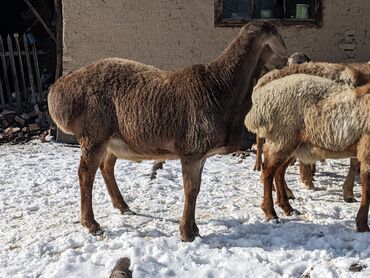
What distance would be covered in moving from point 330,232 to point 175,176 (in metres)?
2.85

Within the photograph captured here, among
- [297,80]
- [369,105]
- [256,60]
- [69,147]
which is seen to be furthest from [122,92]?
[69,147]

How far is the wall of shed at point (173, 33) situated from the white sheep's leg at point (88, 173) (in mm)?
4764

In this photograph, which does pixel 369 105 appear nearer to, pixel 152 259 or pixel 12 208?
pixel 152 259

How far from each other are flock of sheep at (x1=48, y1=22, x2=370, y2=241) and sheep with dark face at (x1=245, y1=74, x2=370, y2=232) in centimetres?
1

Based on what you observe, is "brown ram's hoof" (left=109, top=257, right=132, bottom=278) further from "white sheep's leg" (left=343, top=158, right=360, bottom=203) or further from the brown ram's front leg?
"white sheep's leg" (left=343, top=158, right=360, bottom=203)

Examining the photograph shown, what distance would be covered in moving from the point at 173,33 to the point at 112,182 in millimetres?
4468

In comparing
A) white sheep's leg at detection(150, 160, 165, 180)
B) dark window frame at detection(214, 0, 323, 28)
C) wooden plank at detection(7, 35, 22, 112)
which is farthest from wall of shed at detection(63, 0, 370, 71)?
white sheep's leg at detection(150, 160, 165, 180)

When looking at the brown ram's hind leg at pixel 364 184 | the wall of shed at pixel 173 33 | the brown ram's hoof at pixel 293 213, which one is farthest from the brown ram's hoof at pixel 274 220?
the wall of shed at pixel 173 33

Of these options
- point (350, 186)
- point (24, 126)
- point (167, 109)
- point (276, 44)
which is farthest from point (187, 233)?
point (24, 126)

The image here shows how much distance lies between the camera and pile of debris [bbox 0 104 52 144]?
10969 mm

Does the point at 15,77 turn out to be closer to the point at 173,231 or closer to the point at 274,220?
the point at 173,231

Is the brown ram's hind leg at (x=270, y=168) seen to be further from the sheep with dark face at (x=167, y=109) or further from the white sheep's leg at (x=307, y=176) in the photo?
the white sheep's leg at (x=307, y=176)

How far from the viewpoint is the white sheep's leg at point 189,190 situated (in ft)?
17.4

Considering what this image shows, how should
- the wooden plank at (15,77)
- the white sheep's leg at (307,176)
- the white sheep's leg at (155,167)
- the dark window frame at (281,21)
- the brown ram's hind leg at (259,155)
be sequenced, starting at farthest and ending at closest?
the wooden plank at (15,77) < the dark window frame at (281,21) < the brown ram's hind leg at (259,155) < the white sheep's leg at (155,167) < the white sheep's leg at (307,176)
